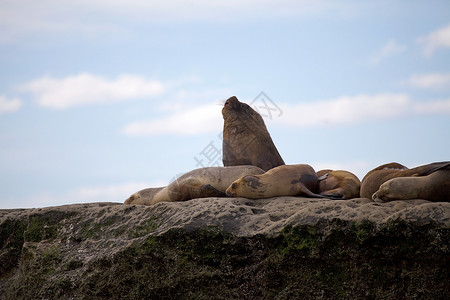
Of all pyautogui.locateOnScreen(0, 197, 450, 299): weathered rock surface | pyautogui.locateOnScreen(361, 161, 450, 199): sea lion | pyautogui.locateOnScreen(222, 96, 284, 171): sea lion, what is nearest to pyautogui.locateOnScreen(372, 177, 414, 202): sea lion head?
pyautogui.locateOnScreen(0, 197, 450, 299): weathered rock surface

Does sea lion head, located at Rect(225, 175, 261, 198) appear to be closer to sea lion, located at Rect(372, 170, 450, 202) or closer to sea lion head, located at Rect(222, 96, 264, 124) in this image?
sea lion, located at Rect(372, 170, 450, 202)

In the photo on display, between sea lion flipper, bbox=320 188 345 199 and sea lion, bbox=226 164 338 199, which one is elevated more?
sea lion, bbox=226 164 338 199

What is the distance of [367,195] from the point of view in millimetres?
5613

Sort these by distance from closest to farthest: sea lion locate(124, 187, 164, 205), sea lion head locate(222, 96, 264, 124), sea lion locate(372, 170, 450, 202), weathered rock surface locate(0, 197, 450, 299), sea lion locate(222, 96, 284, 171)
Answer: weathered rock surface locate(0, 197, 450, 299) < sea lion locate(372, 170, 450, 202) < sea lion locate(124, 187, 164, 205) < sea lion locate(222, 96, 284, 171) < sea lion head locate(222, 96, 264, 124)

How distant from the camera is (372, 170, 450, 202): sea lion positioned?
5.02 meters

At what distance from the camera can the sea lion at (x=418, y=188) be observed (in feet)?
16.5

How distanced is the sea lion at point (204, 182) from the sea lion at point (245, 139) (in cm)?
92

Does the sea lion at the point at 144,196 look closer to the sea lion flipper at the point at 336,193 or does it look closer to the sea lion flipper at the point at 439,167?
the sea lion flipper at the point at 336,193

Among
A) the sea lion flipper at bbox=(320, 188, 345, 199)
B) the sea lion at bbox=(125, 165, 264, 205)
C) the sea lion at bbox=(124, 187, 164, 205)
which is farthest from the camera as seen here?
the sea lion at bbox=(124, 187, 164, 205)

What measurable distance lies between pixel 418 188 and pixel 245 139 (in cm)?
301

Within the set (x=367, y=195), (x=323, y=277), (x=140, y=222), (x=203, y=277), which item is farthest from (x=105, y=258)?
(x=367, y=195)

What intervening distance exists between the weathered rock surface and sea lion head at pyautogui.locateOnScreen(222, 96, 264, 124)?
2369 millimetres

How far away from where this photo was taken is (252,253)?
488 centimetres

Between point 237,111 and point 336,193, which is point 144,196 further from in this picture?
point 336,193
